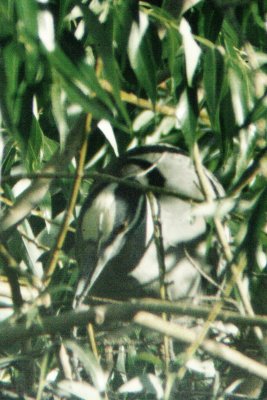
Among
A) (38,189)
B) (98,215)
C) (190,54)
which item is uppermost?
(190,54)

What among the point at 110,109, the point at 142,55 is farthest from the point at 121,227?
the point at 142,55

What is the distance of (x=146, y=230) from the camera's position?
141 cm

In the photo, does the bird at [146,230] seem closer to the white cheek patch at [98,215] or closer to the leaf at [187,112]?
the white cheek patch at [98,215]

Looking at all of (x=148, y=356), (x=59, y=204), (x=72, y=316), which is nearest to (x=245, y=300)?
(x=148, y=356)

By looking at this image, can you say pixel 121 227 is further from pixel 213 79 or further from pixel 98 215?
pixel 213 79

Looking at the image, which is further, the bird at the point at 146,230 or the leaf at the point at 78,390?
the bird at the point at 146,230

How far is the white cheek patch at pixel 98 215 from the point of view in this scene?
1225 millimetres

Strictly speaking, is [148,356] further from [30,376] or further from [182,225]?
[182,225]

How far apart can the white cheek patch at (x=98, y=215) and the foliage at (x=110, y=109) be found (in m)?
0.06

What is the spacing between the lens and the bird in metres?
1.32

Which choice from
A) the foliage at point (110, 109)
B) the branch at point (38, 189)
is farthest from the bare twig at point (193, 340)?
the branch at point (38, 189)

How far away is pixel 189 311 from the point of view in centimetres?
78

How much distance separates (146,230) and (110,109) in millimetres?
367

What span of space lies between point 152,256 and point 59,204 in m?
0.33
